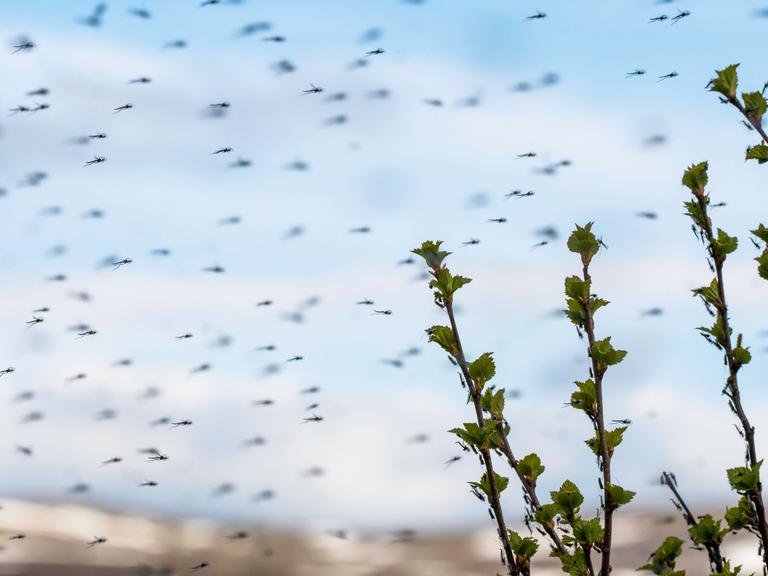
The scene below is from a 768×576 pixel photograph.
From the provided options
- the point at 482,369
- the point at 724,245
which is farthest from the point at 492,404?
the point at 724,245

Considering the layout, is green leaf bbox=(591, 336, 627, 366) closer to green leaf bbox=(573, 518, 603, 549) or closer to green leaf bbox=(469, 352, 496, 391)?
green leaf bbox=(469, 352, 496, 391)

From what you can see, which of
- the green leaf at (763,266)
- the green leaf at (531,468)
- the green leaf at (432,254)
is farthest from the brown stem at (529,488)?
the green leaf at (763,266)

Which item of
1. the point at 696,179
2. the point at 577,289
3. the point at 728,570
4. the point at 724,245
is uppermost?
the point at 696,179

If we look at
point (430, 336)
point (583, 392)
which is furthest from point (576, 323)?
point (430, 336)

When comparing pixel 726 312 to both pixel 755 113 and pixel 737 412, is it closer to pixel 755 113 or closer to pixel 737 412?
pixel 737 412

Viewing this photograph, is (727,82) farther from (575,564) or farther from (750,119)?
(575,564)

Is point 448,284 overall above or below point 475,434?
above
